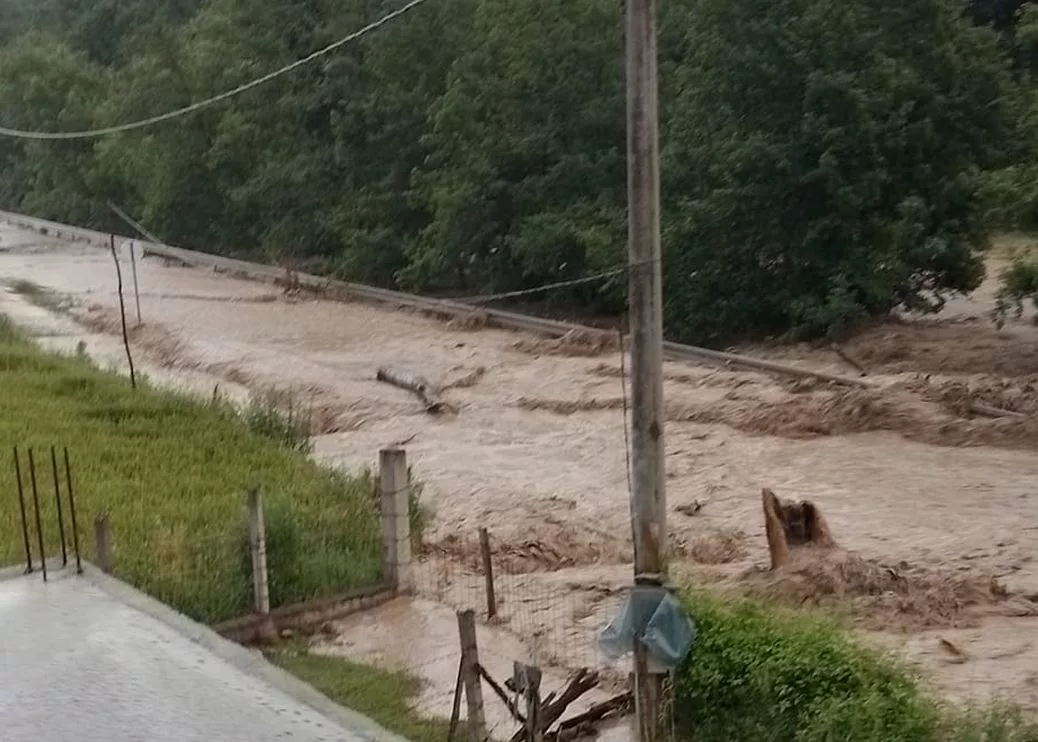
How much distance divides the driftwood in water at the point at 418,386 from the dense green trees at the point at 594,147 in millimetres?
5549

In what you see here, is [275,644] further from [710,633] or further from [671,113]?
[671,113]

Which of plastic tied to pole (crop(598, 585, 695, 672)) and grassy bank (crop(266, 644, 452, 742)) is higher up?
plastic tied to pole (crop(598, 585, 695, 672))

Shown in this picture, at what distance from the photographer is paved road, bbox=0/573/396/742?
245 inches

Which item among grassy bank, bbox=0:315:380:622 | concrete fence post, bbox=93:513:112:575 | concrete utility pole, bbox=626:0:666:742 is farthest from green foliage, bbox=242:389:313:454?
concrete utility pole, bbox=626:0:666:742

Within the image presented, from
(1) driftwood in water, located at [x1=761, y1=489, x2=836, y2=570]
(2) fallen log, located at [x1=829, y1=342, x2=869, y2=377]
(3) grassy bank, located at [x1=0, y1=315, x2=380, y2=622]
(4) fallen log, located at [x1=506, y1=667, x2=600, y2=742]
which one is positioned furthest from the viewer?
(2) fallen log, located at [x1=829, y1=342, x2=869, y2=377]

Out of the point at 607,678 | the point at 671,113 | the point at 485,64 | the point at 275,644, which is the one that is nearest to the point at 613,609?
the point at 607,678

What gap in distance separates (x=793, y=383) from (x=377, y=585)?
11.8 m

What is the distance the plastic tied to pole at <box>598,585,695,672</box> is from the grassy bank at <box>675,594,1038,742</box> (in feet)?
1.23

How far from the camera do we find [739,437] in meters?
19.2

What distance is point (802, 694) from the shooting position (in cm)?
781

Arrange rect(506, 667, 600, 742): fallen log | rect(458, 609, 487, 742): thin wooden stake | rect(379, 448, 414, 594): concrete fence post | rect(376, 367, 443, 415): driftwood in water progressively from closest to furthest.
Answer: rect(458, 609, 487, 742): thin wooden stake → rect(506, 667, 600, 742): fallen log → rect(379, 448, 414, 594): concrete fence post → rect(376, 367, 443, 415): driftwood in water

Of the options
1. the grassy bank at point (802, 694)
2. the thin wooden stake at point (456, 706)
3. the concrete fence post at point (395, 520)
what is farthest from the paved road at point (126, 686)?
the concrete fence post at point (395, 520)

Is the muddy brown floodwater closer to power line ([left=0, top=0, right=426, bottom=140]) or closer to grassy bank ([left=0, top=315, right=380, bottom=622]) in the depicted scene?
grassy bank ([left=0, top=315, right=380, bottom=622])

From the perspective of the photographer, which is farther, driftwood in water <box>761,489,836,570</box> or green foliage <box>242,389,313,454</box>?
green foliage <box>242,389,313,454</box>
